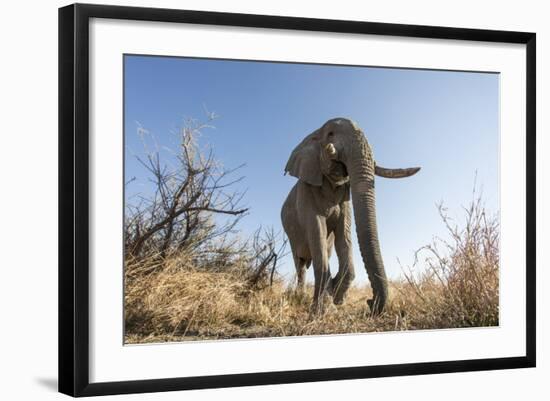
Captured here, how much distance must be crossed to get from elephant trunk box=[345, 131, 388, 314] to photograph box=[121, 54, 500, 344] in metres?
0.01

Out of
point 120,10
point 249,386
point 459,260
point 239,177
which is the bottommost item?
point 249,386

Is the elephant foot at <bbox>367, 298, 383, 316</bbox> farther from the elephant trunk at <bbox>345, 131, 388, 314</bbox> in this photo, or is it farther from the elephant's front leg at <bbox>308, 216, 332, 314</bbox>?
the elephant's front leg at <bbox>308, 216, 332, 314</bbox>

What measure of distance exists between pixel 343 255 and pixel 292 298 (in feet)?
2.83

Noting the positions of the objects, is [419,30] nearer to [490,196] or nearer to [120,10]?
[490,196]

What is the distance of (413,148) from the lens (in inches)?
393

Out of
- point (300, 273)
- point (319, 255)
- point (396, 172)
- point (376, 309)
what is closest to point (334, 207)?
point (319, 255)

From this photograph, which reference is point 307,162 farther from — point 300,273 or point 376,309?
point 376,309

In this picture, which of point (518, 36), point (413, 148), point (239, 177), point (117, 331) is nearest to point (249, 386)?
point (117, 331)

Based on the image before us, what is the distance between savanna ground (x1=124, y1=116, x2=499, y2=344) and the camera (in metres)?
9.06

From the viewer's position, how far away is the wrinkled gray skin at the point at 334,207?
9.81 m

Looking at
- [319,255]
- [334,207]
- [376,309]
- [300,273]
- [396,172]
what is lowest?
[376,309]

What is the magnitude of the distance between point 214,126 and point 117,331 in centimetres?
188

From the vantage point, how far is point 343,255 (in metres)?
10.6

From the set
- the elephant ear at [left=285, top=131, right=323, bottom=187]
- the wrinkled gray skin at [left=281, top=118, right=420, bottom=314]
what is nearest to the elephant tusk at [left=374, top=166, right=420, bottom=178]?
the wrinkled gray skin at [left=281, top=118, right=420, bottom=314]
